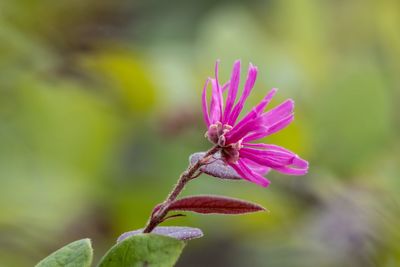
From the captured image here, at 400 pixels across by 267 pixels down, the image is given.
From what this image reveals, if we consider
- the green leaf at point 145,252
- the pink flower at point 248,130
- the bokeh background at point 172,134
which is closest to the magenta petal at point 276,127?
the pink flower at point 248,130

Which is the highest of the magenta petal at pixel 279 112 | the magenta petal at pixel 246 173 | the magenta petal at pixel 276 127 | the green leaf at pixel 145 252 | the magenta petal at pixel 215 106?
the magenta petal at pixel 215 106

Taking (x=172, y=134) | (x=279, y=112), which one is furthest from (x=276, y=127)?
(x=172, y=134)

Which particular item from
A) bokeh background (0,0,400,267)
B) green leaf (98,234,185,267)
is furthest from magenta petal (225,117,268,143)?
bokeh background (0,0,400,267)

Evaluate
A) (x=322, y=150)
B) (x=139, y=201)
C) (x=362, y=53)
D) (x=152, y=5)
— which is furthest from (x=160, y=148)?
(x=152, y=5)

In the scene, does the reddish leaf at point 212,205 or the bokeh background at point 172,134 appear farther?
the bokeh background at point 172,134

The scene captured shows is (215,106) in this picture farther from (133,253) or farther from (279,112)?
(133,253)

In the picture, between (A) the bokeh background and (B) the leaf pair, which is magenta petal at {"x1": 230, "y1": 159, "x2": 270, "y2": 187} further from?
(A) the bokeh background

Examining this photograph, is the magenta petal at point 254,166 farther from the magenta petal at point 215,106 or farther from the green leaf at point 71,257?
the green leaf at point 71,257

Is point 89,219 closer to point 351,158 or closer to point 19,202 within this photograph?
point 19,202
